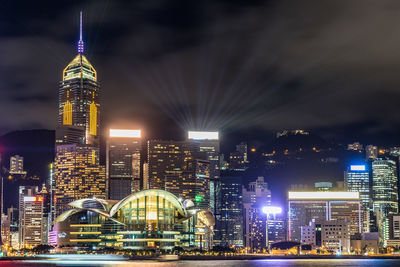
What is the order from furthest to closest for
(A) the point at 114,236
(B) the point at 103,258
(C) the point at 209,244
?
(C) the point at 209,244 → (A) the point at 114,236 → (B) the point at 103,258

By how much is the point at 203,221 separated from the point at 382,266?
5590 cm

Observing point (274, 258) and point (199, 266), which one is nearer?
point (199, 266)

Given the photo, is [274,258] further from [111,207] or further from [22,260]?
[22,260]

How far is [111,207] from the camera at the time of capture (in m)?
180

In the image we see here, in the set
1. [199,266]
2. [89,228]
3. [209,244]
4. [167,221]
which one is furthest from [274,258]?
[199,266]

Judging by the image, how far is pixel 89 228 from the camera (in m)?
175

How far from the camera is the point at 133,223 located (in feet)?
552

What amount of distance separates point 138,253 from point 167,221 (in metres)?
11.8

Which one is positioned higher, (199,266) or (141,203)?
(141,203)

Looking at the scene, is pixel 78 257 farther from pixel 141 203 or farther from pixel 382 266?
pixel 382 266

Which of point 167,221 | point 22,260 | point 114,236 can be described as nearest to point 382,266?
point 167,221

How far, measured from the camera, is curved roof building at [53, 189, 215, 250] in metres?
168

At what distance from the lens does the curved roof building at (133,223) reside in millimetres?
167875

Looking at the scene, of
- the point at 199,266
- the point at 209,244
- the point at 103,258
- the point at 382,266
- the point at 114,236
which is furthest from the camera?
the point at 209,244
